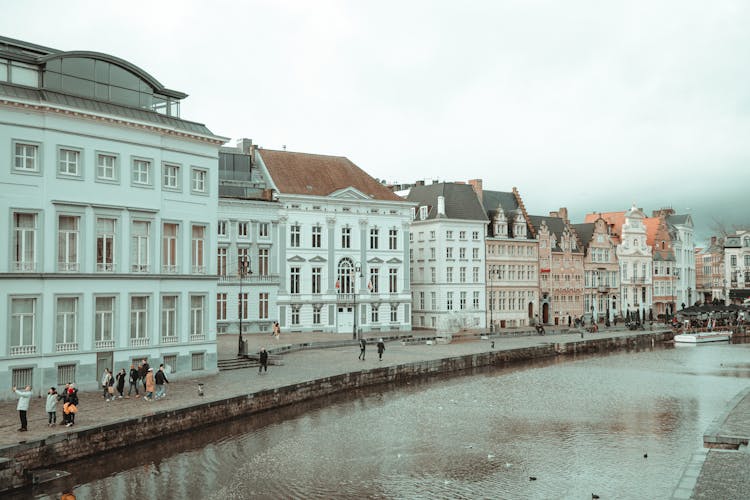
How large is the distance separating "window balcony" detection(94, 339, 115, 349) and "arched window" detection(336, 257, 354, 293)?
3400 cm

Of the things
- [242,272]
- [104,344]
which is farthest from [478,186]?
[104,344]

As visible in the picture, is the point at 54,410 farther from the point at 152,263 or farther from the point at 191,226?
the point at 191,226

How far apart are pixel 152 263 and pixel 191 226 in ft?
10.1

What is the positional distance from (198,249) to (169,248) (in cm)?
182

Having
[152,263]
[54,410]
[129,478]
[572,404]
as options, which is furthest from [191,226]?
[572,404]

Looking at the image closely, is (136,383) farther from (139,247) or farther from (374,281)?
(374,281)

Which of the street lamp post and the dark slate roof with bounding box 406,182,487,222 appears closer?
the street lamp post

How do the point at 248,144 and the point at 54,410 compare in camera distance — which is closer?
the point at 54,410

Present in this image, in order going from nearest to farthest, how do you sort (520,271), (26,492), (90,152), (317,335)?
(26,492) < (90,152) < (317,335) < (520,271)

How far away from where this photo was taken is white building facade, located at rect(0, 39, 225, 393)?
30516 mm

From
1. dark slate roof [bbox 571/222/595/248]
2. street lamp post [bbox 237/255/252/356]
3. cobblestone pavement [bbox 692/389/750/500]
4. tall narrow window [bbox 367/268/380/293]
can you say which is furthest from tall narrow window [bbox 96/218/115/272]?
dark slate roof [bbox 571/222/595/248]

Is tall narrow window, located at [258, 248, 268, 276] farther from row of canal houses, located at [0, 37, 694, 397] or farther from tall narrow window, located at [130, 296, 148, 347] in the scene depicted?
tall narrow window, located at [130, 296, 148, 347]

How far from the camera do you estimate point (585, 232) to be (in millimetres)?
93438

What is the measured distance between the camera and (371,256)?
68250 mm
